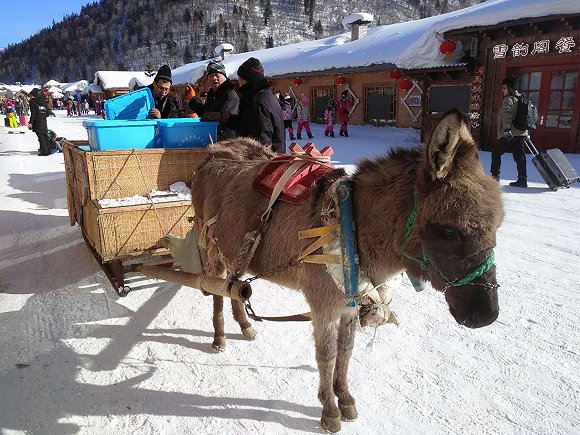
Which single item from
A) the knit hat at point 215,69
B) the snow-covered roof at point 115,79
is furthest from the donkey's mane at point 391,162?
the snow-covered roof at point 115,79

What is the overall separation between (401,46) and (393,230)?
17.5m

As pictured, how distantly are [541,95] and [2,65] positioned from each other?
14046cm

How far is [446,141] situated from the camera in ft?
5.03

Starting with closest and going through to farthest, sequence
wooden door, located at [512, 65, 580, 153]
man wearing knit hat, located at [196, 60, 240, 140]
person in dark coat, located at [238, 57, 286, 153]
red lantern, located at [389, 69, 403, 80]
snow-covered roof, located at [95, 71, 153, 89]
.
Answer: person in dark coat, located at [238, 57, 286, 153]
man wearing knit hat, located at [196, 60, 240, 140]
wooden door, located at [512, 65, 580, 153]
red lantern, located at [389, 69, 403, 80]
snow-covered roof, located at [95, 71, 153, 89]

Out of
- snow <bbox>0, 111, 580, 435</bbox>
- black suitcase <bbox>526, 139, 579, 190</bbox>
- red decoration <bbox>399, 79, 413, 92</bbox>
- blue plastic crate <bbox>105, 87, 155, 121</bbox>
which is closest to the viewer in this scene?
snow <bbox>0, 111, 580, 435</bbox>

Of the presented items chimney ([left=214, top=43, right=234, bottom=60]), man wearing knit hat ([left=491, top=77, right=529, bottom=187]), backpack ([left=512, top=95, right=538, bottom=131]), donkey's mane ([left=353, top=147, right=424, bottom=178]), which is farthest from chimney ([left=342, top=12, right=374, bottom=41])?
donkey's mane ([left=353, top=147, right=424, bottom=178])

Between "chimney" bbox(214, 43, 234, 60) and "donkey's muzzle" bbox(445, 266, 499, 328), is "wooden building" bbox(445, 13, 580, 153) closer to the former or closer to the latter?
"donkey's muzzle" bbox(445, 266, 499, 328)

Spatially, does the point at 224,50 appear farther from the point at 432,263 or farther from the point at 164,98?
the point at 432,263

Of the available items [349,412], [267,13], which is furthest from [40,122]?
[267,13]

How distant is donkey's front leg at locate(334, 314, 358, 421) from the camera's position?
239cm

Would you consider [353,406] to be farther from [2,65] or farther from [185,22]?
[2,65]

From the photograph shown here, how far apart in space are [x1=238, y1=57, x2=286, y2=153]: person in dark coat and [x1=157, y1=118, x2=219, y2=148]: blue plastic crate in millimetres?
389

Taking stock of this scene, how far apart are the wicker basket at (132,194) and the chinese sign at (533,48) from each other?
10838 mm

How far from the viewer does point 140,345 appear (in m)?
3.13
